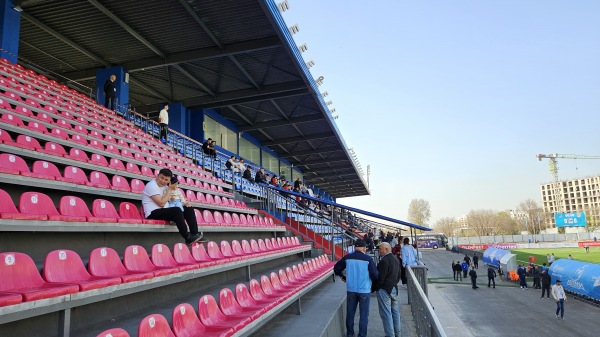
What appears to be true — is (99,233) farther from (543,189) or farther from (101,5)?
(543,189)

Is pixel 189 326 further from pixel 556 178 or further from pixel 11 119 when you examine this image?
pixel 556 178

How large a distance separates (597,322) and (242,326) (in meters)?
17.1

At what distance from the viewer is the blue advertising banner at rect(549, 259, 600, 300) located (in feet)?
60.0

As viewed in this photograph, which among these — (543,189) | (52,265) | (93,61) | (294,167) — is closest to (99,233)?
(52,265)

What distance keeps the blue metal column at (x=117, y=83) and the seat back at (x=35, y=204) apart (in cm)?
1118

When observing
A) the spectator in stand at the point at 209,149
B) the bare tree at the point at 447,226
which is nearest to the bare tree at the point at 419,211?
the bare tree at the point at 447,226

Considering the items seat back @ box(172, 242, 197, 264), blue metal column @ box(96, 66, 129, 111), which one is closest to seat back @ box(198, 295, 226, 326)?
seat back @ box(172, 242, 197, 264)

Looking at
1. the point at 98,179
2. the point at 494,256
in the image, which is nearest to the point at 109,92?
the point at 98,179

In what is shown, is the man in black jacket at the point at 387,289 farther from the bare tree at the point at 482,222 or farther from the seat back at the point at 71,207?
the bare tree at the point at 482,222

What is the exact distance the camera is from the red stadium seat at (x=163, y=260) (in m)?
3.82

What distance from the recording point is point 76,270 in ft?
9.55

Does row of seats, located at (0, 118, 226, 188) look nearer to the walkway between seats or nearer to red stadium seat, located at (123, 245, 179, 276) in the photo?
red stadium seat, located at (123, 245, 179, 276)

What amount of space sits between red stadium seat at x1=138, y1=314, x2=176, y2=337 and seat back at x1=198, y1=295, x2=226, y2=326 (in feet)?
2.10

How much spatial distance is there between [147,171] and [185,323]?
16.7 feet
